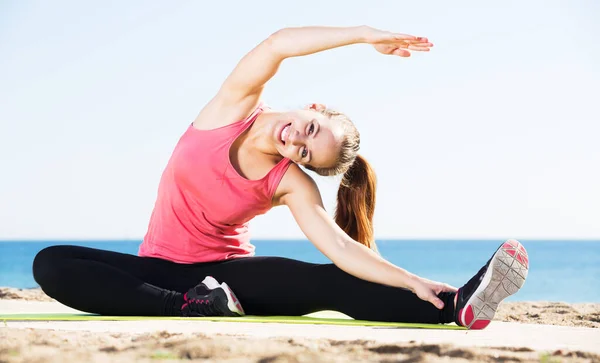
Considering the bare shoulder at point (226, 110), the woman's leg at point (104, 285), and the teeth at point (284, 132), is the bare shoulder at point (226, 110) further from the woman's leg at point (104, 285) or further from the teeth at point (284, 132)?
the woman's leg at point (104, 285)

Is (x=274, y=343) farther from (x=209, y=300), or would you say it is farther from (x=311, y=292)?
(x=311, y=292)

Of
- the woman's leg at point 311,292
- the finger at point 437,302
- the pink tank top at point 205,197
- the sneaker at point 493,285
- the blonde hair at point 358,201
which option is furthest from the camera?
the blonde hair at point 358,201

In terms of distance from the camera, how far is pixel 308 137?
3.15m

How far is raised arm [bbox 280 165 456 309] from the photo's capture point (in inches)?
122

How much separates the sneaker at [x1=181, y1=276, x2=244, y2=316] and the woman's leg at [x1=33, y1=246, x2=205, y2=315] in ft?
0.18

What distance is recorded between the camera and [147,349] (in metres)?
2.08

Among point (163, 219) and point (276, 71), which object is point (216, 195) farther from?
point (276, 71)

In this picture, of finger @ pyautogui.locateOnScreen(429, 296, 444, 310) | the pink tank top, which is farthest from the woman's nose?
finger @ pyautogui.locateOnScreen(429, 296, 444, 310)

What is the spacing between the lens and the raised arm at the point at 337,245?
10.2ft

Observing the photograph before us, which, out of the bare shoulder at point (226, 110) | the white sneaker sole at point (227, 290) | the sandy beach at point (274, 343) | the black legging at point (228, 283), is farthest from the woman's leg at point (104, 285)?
the bare shoulder at point (226, 110)

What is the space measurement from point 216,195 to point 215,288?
1.44ft

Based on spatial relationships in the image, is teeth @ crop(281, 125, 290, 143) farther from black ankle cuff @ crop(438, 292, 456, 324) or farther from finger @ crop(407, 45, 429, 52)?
black ankle cuff @ crop(438, 292, 456, 324)

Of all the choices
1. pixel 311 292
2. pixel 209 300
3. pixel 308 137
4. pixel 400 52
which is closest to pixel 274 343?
pixel 209 300

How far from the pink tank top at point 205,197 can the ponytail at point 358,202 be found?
0.38 m
